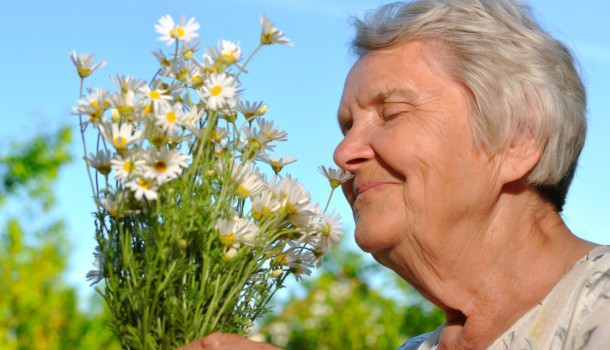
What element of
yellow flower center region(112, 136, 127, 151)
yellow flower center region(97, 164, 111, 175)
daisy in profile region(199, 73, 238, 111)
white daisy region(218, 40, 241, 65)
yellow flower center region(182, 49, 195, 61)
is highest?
yellow flower center region(182, 49, 195, 61)

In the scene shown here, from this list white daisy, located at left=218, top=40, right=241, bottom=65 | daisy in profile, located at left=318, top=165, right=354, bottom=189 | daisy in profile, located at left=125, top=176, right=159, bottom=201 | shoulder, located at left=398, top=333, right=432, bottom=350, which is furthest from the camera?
shoulder, located at left=398, top=333, right=432, bottom=350

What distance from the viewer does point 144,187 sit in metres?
1.28

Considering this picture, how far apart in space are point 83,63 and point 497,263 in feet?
3.58

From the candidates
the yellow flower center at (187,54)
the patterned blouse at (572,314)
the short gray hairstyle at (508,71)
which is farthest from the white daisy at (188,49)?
the patterned blouse at (572,314)

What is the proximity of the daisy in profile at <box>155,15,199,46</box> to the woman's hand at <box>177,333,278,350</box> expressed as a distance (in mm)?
537

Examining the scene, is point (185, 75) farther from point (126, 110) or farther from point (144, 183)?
point (144, 183)

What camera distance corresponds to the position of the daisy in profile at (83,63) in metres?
1.42

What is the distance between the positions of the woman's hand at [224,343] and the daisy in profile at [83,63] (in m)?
0.54

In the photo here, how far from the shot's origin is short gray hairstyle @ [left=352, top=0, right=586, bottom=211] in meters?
1.82

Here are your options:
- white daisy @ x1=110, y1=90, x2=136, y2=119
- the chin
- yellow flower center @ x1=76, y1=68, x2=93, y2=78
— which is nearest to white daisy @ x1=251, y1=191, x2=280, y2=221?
white daisy @ x1=110, y1=90, x2=136, y2=119

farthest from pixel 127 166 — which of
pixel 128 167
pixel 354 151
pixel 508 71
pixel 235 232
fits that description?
pixel 508 71

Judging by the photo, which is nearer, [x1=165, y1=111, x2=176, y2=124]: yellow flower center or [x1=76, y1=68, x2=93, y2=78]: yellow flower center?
[x1=165, y1=111, x2=176, y2=124]: yellow flower center

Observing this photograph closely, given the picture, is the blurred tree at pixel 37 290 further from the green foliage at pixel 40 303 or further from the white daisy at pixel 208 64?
the white daisy at pixel 208 64

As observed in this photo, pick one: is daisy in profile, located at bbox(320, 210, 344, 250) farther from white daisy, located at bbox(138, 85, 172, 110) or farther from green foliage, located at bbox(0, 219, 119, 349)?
green foliage, located at bbox(0, 219, 119, 349)
